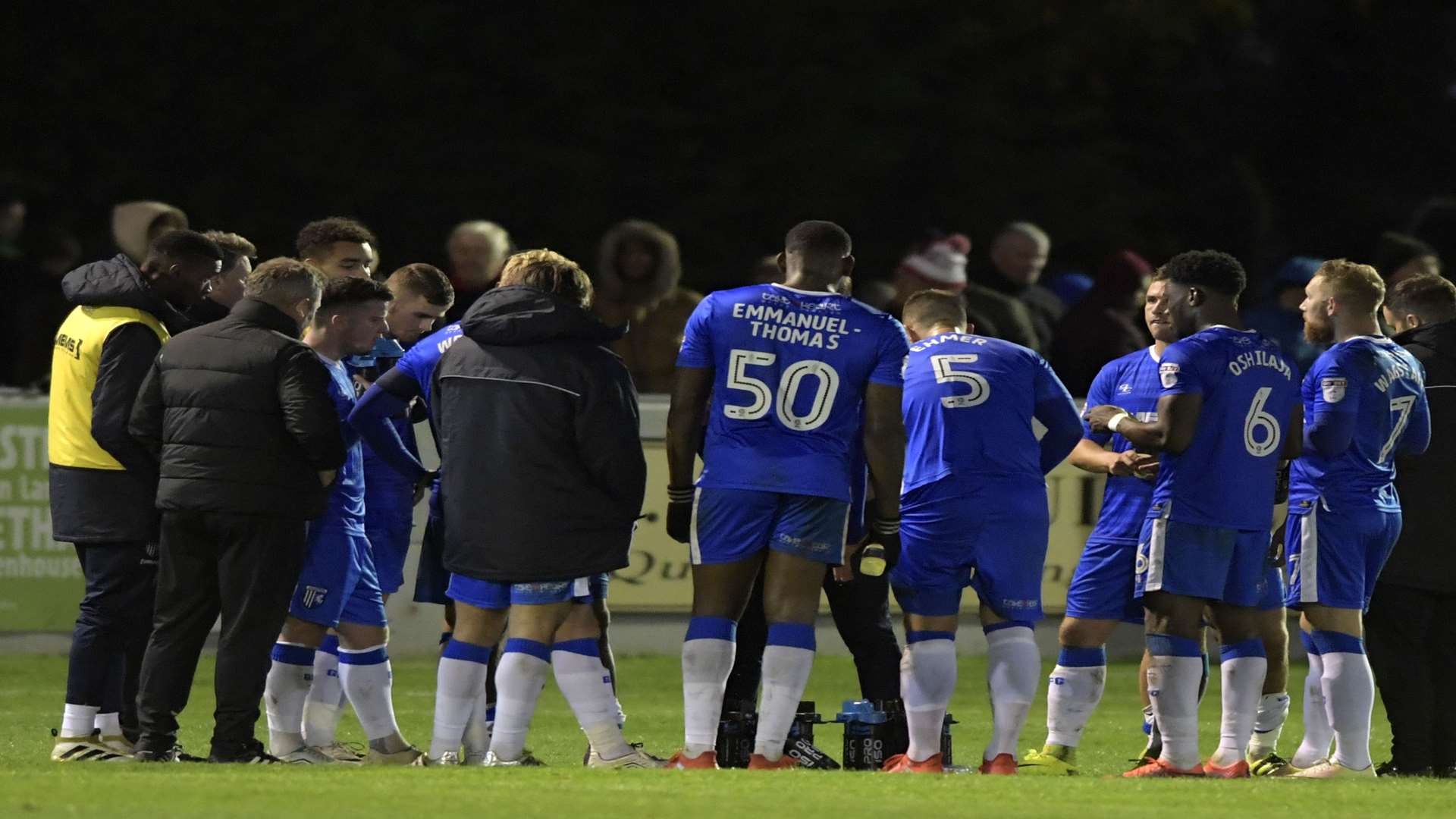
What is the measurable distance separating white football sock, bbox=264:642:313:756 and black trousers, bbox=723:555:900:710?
174 cm

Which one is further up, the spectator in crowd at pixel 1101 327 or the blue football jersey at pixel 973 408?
the spectator in crowd at pixel 1101 327

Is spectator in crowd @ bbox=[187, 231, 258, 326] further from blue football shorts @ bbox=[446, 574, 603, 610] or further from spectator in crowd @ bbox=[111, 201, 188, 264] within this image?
spectator in crowd @ bbox=[111, 201, 188, 264]

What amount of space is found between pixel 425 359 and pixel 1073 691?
2.91m

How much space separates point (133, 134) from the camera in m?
19.8

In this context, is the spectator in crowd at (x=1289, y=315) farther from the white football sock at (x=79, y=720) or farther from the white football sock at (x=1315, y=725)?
the white football sock at (x=79, y=720)

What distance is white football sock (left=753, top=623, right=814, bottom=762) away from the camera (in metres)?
10.4

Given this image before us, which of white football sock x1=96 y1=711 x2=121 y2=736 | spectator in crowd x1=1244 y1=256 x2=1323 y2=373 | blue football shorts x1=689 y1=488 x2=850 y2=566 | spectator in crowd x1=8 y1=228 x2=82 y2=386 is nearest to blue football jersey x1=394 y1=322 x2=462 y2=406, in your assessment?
blue football shorts x1=689 y1=488 x2=850 y2=566

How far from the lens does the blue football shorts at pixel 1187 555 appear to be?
10.7 meters

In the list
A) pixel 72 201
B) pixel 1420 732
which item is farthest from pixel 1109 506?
pixel 72 201

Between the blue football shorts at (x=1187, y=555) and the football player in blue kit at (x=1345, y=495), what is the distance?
56 centimetres

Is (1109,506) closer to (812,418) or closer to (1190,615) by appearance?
(1190,615)

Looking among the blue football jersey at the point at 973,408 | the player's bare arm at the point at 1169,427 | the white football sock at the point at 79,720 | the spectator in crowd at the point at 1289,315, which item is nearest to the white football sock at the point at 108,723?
the white football sock at the point at 79,720

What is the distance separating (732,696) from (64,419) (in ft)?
9.44

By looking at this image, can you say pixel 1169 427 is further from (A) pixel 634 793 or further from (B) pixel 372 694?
(B) pixel 372 694
